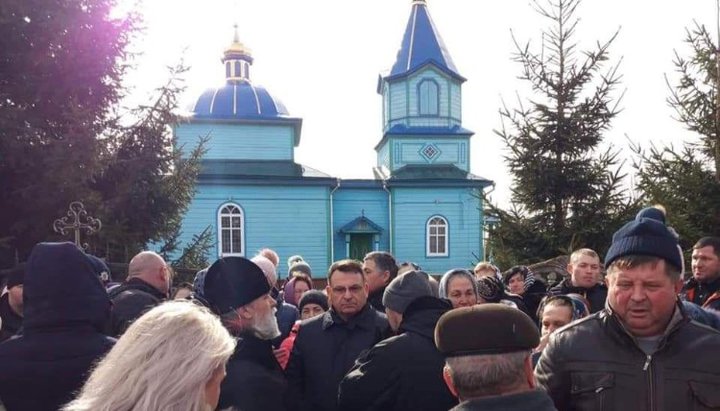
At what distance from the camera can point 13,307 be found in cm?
434

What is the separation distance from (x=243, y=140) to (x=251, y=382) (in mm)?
26119

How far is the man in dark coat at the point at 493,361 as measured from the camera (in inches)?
66.3

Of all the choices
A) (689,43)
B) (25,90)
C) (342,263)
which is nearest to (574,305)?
(342,263)

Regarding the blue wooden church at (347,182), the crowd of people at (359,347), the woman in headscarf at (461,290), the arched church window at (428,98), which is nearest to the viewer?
the crowd of people at (359,347)

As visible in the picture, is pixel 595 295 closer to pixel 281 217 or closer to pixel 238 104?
pixel 281 217

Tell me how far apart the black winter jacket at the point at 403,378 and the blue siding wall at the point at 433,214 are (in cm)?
2459

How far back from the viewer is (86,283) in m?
2.51

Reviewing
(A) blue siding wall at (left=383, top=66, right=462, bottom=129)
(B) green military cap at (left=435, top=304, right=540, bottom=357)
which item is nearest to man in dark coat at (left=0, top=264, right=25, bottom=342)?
(B) green military cap at (left=435, top=304, right=540, bottom=357)

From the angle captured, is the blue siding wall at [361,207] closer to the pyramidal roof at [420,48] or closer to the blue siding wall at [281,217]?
the blue siding wall at [281,217]

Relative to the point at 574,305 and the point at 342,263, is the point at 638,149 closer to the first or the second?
the point at 574,305

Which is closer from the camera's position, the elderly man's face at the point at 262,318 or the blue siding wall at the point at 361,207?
the elderly man's face at the point at 262,318

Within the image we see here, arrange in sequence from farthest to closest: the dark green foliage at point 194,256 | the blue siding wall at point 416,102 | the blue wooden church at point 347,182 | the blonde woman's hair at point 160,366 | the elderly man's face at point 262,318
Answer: the blue siding wall at point 416,102, the blue wooden church at point 347,182, the dark green foliage at point 194,256, the elderly man's face at point 262,318, the blonde woman's hair at point 160,366

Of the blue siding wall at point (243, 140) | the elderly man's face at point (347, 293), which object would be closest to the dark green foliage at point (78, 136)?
the elderly man's face at point (347, 293)

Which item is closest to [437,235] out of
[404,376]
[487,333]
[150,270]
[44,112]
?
[44,112]
